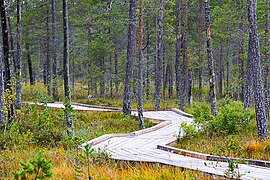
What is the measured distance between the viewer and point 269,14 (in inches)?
756

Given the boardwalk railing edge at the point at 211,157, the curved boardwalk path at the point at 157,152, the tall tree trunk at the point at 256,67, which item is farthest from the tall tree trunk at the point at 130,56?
the boardwalk railing edge at the point at 211,157

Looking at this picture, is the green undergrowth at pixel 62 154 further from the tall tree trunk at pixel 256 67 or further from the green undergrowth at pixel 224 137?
the tall tree trunk at pixel 256 67

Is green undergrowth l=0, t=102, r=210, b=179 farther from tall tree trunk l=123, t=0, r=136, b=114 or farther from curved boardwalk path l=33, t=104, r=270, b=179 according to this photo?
tall tree trunk l=123, t=0, r=136, b=114

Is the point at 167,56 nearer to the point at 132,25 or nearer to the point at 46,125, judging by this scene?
the point at 132,25

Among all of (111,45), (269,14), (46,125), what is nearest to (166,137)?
(46,125)

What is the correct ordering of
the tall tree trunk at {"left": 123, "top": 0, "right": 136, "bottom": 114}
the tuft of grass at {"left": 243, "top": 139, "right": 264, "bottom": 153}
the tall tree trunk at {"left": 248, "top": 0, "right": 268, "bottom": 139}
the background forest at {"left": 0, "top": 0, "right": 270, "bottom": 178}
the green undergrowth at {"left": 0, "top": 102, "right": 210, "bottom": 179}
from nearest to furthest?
the green undergrowth at {"left": 0, "top": 102, "right": 210, "bottom": 179} → the tuft of grass at {"left": 243, "top": 139, "right": 264, "bottom": 153} → the tall tree trunk at {"left": 248, "top": 0, "right": 268, "bottom": 139} → the background forest at {"left": 0, "top": 0, "right": 270, "bottom": 178} → the tall tree trunk at {"left": 123, "top": 0, "right": 136, "bottom": 114}

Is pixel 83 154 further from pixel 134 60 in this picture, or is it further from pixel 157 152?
pixel 134 60

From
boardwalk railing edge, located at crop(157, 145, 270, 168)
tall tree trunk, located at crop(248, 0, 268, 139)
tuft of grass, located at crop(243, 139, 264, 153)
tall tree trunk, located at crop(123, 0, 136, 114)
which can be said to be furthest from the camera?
tall tree trunk, located at crop(123, 0, 136, 114)

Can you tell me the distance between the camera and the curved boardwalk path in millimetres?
5820

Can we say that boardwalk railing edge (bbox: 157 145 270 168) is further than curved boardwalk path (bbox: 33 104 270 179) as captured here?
Yes

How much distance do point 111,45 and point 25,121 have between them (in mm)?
14235

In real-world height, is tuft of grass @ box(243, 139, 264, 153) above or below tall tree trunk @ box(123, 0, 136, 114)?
below

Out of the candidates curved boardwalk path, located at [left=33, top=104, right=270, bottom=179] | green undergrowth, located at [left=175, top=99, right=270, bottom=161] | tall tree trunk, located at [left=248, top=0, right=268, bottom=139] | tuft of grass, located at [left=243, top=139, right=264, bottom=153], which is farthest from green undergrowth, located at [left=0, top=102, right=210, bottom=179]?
tall tree trunk, located at [left=248, top=0, right=268, bottom=139]

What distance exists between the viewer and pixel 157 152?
8.34 m
